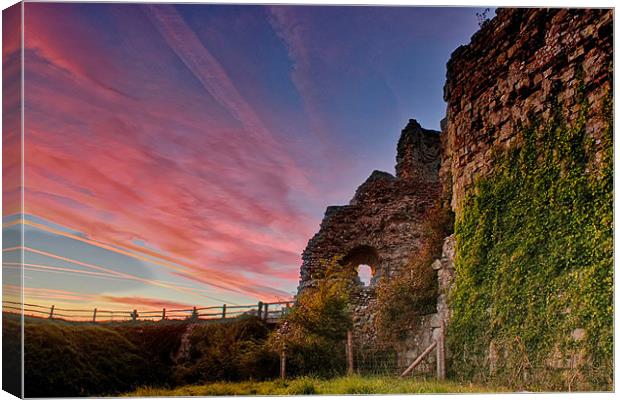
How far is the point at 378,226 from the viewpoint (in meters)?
13.6

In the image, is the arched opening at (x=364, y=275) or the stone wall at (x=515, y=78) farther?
the arched opening at (x=364, y=275)

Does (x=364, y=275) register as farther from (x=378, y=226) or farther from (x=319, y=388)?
(x=319, y=388)

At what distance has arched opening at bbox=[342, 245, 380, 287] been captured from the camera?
1329cm

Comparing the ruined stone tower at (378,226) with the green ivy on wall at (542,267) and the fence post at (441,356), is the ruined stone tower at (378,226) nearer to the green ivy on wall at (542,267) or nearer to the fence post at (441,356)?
the fence post at (441,356)

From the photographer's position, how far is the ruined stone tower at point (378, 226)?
43.2ft

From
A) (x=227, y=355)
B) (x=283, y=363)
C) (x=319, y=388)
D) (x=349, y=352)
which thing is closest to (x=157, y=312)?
(x=227, y=355)

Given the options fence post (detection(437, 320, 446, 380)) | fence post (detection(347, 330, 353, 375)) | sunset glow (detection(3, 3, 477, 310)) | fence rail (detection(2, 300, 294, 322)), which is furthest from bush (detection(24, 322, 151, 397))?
fence post (detection(437, 320, 446, 380))

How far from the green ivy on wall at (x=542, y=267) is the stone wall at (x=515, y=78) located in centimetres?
20

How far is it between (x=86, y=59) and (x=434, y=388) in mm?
5960

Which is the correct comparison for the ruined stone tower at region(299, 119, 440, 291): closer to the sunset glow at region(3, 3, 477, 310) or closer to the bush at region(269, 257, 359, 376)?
the bush at region(269, 257, 359, 376)

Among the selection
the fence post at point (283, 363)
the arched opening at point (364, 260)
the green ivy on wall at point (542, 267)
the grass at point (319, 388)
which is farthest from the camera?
the arched opening at point (364, 260)

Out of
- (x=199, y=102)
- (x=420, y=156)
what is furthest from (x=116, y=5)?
(x=420, y=156)

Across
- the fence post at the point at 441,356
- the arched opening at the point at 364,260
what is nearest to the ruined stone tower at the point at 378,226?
the arched opening at the point at 364,260

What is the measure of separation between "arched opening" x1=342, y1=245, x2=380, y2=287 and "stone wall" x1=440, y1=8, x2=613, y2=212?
289 cm
